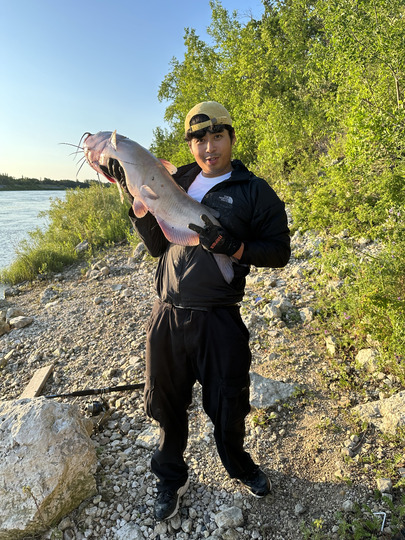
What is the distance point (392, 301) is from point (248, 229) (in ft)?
6.46

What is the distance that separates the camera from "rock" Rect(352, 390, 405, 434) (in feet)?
8.60

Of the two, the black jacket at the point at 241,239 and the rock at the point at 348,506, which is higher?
the black jacket at the point at 241,239

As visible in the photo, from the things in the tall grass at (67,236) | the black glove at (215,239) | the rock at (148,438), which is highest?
the black glove at (215,239)

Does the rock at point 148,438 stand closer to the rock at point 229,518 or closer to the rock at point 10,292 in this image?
the rock at point 229,518

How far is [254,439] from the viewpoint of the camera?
2.89 meters

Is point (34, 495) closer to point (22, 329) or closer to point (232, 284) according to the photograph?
point (232, 284)

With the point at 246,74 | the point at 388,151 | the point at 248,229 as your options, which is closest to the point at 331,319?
the point at 388,151

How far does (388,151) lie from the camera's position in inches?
149

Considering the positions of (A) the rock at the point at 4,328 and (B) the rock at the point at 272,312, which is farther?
(A) the rock at the point at 4,328

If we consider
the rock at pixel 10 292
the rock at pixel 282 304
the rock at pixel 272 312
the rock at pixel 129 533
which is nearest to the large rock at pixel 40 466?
the rock at pixel 129 533

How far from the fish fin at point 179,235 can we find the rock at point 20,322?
15.8 feet

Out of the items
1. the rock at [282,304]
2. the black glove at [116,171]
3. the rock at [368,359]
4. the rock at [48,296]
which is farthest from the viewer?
the rock at [48,296]

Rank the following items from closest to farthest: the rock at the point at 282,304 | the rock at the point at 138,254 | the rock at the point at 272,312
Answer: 1. the rock at the point at 272,312
2. the rock at the point at 282,304
3. the rock at the point at 138,254

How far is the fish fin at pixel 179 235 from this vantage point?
2.01 metres
